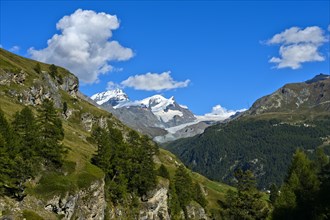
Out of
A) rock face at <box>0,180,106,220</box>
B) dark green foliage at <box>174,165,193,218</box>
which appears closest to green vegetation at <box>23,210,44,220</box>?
rock face at <box>0,180,106,220</box>

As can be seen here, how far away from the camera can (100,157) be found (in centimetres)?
10094

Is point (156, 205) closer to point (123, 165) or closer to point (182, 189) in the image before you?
point (123, 165)

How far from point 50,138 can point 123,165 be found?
2618cm

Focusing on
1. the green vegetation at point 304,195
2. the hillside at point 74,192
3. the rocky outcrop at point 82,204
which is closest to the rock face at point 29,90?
the hillside at point 74,192

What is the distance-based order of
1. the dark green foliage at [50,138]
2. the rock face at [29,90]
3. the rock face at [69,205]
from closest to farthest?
the rock face at [69,205] < the dark green foliage at [50,138] < the rock face at [29,90]

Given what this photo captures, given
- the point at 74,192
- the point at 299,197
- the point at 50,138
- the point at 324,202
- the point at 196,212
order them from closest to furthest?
the point at 324,202 → the point at 74,192 → the point at 50,138 → the point at 299,197 → the point at 196,212

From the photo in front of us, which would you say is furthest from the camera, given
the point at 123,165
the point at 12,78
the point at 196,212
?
the point at 196,212

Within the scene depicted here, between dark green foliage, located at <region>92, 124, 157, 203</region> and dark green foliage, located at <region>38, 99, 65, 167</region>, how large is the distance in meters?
13.9

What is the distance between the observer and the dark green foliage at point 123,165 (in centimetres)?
10181

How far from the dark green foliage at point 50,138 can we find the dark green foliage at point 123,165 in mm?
13880

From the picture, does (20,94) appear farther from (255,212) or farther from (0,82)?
(255,212)

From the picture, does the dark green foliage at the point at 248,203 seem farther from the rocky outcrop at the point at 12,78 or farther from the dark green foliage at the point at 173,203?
the rocky outcrop at the point at 12,78

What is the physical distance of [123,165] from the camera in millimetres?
108375

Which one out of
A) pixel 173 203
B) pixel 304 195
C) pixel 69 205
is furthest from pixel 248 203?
pixel 173 203
